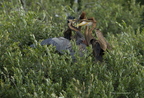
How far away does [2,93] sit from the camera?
3.70 m

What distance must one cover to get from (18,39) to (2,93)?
1860mm

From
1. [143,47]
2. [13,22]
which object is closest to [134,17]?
[143,47]

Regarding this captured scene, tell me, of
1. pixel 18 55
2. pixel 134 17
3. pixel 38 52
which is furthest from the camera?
pixel 134 17

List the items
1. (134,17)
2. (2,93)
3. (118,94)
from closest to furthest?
(118,94) → (2,93) → (134,17)

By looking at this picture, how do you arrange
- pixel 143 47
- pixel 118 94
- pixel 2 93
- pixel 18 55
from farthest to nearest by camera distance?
pixel 143 47
pixel 18 55
pixel 2 93
pixel 118 94

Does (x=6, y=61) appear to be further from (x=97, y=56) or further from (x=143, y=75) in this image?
(x=143, y=75)

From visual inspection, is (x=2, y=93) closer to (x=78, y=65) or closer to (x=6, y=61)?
(x=6, y=61)

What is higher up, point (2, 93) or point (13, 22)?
point (13, 22)

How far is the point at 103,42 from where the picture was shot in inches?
175

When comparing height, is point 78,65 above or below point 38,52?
below

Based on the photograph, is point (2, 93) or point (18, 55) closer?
point (2, 93)

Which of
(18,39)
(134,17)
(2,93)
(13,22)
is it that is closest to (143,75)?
(2,93)

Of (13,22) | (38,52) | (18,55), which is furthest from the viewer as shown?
(13,22)

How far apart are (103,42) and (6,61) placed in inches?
73.4
